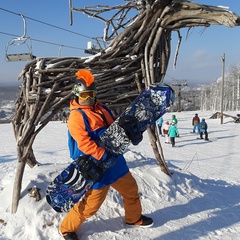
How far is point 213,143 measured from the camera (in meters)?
15.6

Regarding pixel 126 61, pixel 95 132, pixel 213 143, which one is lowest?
pixel 213 143

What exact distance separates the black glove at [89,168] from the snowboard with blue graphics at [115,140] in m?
0.04

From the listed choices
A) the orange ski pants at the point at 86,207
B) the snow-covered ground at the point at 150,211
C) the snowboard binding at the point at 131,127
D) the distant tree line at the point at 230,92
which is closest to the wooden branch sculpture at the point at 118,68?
the snow-covered ground at the point at 150,211

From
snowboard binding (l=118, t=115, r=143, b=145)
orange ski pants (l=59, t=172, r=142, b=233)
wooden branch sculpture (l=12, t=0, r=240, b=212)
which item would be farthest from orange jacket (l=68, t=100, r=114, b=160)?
wooden branch sculpture (l=12, t=0, r=240, b=212)

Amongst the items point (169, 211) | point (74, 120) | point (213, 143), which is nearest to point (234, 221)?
point (169, 211)

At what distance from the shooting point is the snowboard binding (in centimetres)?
294

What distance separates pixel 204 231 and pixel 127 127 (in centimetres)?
161

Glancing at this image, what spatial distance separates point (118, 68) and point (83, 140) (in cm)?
155

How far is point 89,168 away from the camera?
281 cm

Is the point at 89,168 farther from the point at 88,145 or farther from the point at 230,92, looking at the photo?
the point at 230,92

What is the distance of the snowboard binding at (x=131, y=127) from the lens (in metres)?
2.94

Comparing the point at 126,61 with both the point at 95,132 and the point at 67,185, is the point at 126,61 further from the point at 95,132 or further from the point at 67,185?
the point at 67,185

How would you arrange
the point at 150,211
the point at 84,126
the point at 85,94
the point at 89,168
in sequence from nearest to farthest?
the point at 89,168 < the point at 84,126 < the point at 85,94 < the point at 150,211

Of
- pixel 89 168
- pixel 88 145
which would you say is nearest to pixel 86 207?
pixel 89 168
